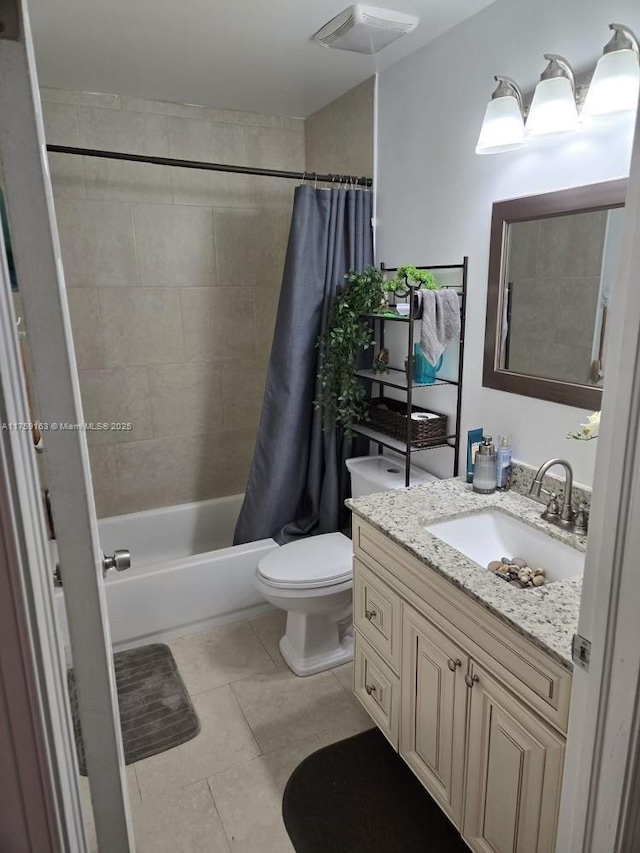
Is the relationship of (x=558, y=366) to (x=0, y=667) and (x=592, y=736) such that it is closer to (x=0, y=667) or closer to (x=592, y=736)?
(x=592, y=736)

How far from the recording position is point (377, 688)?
73.6 inches

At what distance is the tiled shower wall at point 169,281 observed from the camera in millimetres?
2781

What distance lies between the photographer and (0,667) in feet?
1.98

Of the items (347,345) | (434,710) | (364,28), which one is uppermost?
(364,28)

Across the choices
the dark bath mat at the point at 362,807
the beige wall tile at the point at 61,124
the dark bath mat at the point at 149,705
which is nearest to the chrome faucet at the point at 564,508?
the dark bath mat at the point at 362,807

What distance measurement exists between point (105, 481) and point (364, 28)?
2385 mm

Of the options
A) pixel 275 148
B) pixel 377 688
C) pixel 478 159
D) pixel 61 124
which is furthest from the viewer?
pixel 275 148

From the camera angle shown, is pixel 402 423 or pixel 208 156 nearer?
pixel 402 423

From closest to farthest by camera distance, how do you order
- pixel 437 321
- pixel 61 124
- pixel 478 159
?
pixel 478 159 < pixel 437 321 < pixel 61 124

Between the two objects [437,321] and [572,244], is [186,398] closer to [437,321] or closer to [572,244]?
[437,321]

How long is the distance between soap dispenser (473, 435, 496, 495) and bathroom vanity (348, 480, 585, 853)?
0.04m

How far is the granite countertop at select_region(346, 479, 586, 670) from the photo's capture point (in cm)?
121

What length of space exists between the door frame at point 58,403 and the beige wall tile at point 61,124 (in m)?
2.28

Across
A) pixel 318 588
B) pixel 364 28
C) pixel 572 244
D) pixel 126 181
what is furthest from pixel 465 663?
pixel 126 181
